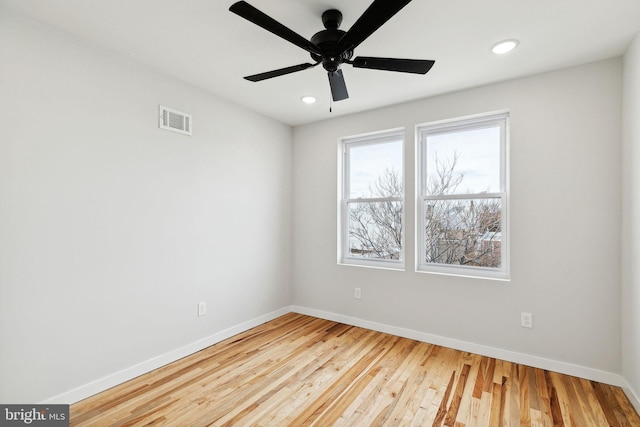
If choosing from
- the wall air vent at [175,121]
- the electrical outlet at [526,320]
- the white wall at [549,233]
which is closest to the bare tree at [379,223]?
the white wall at [549,233]

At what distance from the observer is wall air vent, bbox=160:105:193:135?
271 centimetres

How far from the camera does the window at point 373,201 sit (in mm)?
3580

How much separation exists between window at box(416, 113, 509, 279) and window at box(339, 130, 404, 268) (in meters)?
0.29

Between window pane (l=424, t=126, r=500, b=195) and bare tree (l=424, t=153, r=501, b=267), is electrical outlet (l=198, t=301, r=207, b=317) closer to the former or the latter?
bare tree (l=424, t=153, r=501, b=267)

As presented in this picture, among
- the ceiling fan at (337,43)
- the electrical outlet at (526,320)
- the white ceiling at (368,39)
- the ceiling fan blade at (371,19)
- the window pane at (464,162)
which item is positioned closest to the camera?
the ceiling fan blade at (371,19)

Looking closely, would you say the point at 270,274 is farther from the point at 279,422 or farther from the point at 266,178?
the point at 279,422

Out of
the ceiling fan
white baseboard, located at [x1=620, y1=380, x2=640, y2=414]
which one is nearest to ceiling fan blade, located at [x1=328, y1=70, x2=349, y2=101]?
the ceiling fan

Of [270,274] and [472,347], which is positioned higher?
[270,274]

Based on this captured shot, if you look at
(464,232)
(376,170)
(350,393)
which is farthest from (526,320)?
(376,170)

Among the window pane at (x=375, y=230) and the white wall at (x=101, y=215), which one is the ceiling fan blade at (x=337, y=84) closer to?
the white wall at (x=101, y=215)

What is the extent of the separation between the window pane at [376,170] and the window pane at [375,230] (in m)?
0.15

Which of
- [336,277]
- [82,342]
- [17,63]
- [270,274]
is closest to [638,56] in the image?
[336,277]

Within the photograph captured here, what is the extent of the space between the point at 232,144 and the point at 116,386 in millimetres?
2389

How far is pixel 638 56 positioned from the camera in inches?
81.7
